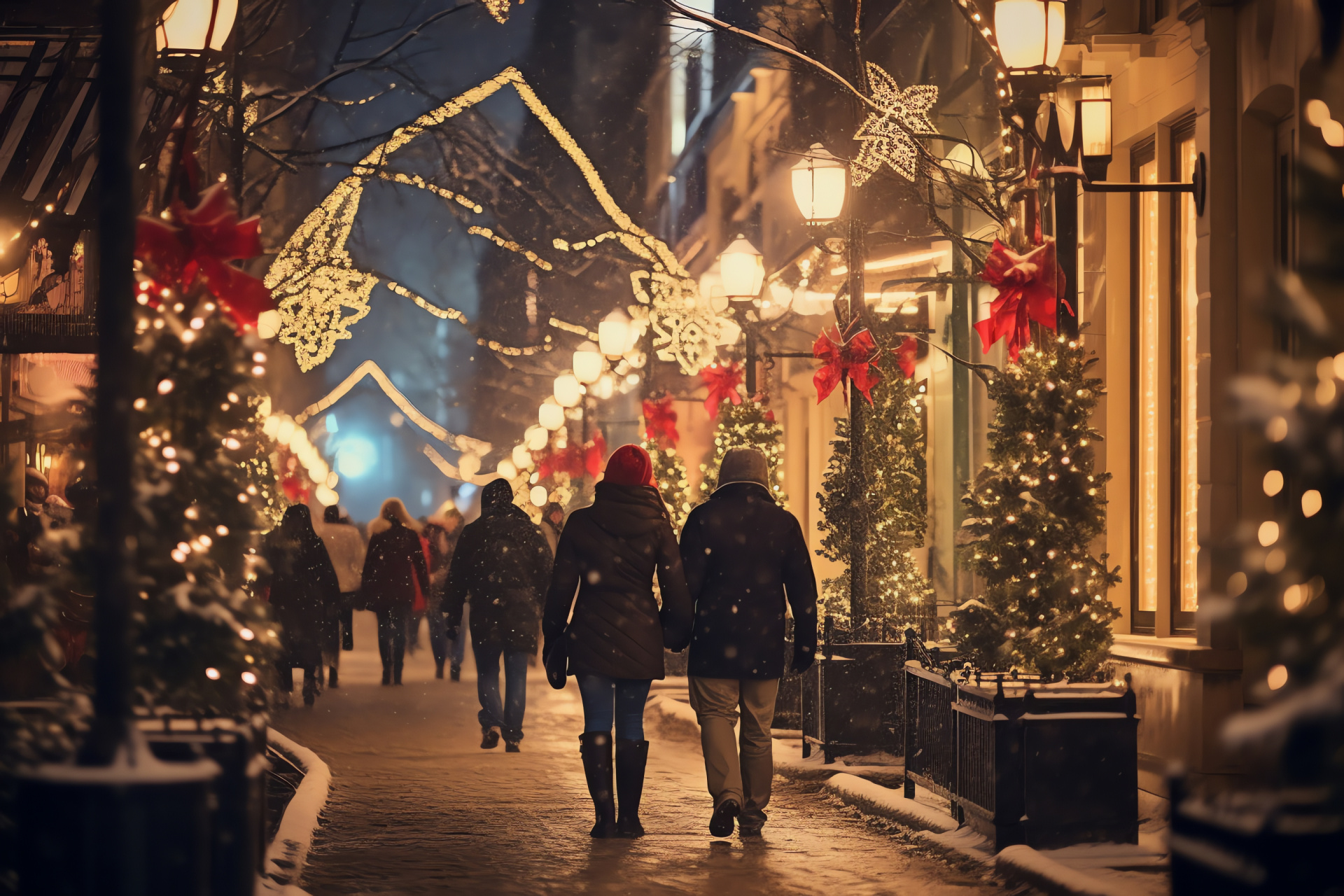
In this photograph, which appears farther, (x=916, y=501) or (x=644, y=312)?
(x=644, y=312)

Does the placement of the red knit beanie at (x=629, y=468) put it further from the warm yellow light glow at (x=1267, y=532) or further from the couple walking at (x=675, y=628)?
the warm yellow light glow at (x=1267, y=532)

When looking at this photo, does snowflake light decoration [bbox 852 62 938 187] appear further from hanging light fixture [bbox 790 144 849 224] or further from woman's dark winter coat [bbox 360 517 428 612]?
woman's dark winter coat [bbox 360 517 428 612]

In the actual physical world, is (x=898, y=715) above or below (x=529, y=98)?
below

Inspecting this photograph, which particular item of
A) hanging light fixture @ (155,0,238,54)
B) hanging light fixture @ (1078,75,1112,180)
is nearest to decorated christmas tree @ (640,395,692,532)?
hanging light fixture @ (1078,75,1112,180)

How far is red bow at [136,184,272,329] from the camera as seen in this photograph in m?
8.02

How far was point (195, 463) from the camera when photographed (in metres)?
7.41

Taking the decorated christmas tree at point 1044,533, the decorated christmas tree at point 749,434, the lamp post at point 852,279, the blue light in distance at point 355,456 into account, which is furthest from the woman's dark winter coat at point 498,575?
the blue light in distance at point 355,456

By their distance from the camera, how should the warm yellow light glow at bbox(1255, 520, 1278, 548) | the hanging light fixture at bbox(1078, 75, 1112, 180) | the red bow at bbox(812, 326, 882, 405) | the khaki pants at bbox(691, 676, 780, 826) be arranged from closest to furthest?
1. the khaki pants at bbox(691, 676, 780, 826)
2. the warm yellow light glow at bbox(1255, 520, 1278, 548)
3. the hanging light fixture at bbox(1078, 75, 1112, 180)
4. the red bow at bbox(812, 326, 882, 405)

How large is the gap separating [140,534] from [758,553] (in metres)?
4.03

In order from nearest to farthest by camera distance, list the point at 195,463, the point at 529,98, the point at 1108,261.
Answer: the point at 195,463, the point at 1108,261, the point at 529,98

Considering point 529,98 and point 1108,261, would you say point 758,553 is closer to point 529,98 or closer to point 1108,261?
point 1108,261

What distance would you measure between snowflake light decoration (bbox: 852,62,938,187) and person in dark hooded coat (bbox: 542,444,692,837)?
4836mm

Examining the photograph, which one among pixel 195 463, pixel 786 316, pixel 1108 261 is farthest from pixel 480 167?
pixel 195 463

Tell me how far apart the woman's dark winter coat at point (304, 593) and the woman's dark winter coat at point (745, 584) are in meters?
8.38
